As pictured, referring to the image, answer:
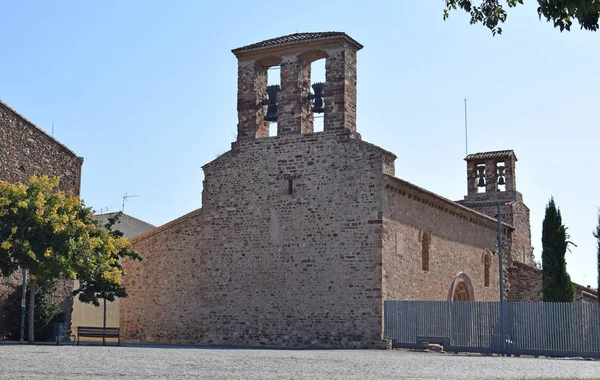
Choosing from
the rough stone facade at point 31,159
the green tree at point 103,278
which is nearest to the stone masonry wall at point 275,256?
the green tree at point 103,278

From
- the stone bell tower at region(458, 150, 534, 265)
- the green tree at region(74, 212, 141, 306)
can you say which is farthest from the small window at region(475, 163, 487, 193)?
the green tree at region(74, 212, 141, 306)

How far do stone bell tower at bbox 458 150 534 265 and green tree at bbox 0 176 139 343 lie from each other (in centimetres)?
2116

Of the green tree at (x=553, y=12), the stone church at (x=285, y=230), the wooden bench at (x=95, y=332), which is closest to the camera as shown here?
the green tree at (x=553, y=12)

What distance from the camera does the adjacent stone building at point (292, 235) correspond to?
24.7 metres

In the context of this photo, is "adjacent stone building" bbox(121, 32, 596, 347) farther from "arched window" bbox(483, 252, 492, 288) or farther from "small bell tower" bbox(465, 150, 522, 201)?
"small bell tower" bbox(465, 150, 522, 201)

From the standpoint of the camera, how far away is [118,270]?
23.4 meters

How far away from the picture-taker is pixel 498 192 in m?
38.8

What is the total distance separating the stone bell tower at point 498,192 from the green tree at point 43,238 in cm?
2116

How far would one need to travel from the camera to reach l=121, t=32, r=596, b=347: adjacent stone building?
2472 centimetres

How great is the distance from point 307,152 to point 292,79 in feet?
7.98

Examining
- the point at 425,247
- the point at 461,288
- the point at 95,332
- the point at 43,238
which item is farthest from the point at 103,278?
the point at 461,288

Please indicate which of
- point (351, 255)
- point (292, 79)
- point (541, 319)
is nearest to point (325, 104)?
point (292, 79)

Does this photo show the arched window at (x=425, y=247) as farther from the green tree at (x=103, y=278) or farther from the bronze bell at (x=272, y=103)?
the green tree at (x=103, y=278)

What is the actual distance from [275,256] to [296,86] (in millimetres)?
5557
